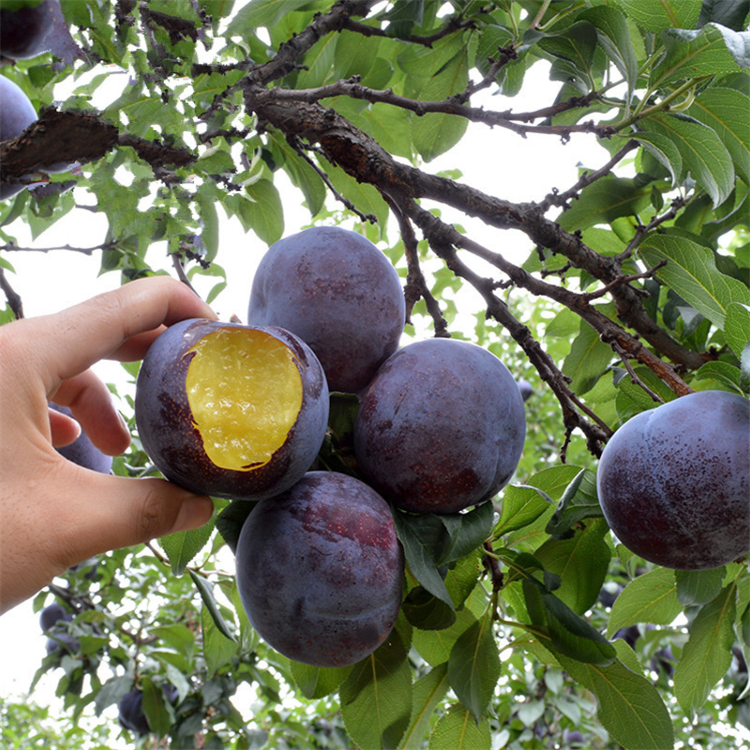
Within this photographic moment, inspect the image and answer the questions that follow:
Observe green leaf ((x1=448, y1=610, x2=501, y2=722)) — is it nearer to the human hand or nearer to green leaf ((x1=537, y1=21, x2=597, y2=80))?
the human hand

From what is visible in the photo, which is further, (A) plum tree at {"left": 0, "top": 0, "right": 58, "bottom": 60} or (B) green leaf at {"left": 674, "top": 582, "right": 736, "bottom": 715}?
(B) green leaf at {"left": 674, "top": 582, "right": 736, "bottom": 715}

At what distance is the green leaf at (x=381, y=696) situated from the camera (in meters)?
1.18

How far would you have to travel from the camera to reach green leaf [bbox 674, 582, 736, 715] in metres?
1.45

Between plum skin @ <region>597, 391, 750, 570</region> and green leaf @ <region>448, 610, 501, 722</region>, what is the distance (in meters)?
0.32

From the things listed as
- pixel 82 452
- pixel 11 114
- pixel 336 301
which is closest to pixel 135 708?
pixel 82 452

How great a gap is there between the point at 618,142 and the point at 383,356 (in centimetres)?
100

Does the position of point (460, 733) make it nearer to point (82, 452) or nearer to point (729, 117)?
point (82, 452)

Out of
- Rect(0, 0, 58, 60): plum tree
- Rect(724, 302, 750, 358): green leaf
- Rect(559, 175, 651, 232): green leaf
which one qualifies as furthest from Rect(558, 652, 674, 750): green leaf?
Rect(0, 0, 58, 60): plum tree

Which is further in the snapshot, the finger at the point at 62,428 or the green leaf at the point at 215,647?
the green leaf at the point at 215,647

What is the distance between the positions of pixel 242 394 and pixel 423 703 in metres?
0.75

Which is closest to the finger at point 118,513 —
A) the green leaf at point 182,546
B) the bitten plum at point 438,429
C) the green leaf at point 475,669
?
the bitten plum at point 438,429

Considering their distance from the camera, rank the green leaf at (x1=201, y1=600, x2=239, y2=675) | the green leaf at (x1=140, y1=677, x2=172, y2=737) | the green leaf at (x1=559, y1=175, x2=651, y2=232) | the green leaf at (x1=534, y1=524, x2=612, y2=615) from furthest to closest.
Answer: the green leaf at (x1=140, y1=677, x2=172, y2=737), the green leaf at (x1=201, y1=600, x2=239, y2=675), the green leaf at (x1=559, y1=175, x2=651, y2=232), the green leaf at (x1=534, y1=524, x2=612, y2=615)

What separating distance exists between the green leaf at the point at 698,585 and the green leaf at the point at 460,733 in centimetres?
45

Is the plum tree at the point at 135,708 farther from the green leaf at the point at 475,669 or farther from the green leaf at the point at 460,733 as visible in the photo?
the green leaf at the point at 475,669
